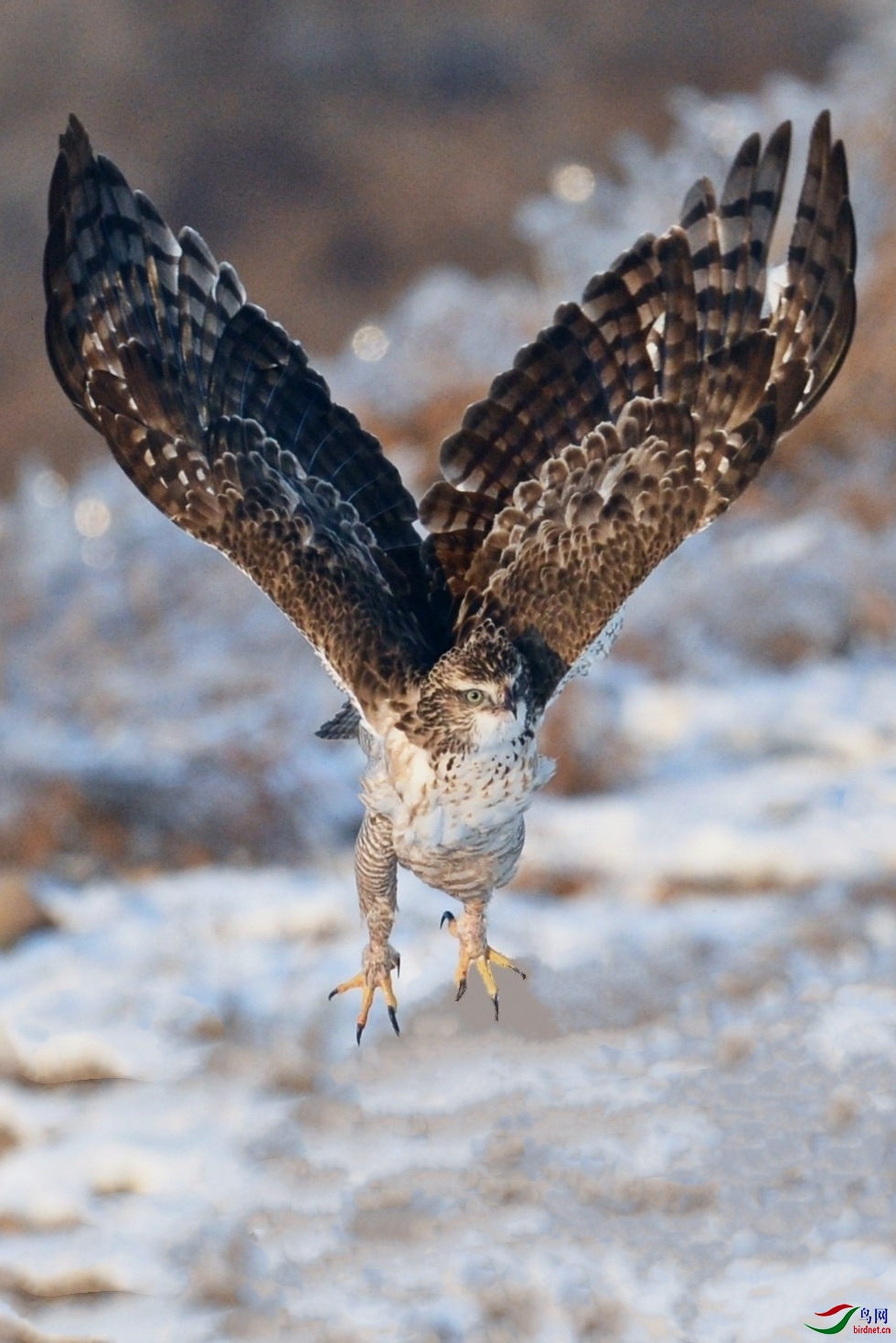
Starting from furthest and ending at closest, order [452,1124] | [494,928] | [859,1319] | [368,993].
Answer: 1. [494,928]
2. [452,1124]
3. [859,1319]
4. [368,993]

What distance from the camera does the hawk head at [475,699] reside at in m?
4.95

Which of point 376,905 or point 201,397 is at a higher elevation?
point 201,397

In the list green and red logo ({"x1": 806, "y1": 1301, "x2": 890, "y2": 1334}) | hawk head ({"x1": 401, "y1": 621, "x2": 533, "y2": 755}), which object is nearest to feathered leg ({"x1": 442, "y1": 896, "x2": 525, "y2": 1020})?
hawk head ({"x1": 401, "y1": 621, "x2": 533, "y2": 755})

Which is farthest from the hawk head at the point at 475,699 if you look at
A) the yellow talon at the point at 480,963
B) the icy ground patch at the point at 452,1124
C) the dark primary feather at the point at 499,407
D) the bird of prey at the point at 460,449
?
the icy ground patch at the point at 452,1124

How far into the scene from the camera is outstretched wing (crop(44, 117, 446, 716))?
222 inches

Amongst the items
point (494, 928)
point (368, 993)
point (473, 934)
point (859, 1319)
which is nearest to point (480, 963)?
point (473, 934)

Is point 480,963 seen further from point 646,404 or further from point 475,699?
point 646,404

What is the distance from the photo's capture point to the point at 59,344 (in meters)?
6.04

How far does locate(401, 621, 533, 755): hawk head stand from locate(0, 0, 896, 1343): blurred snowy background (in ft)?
16.6

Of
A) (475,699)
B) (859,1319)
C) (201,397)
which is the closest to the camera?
(475,699)

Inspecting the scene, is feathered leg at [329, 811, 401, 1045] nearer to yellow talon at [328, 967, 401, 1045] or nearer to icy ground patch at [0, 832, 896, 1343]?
yellow talon at [328, 967, 401, 1045]

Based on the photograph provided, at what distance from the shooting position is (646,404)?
19.1 ft

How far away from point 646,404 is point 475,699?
1.46 metres

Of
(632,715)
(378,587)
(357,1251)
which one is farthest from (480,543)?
(632,715)
